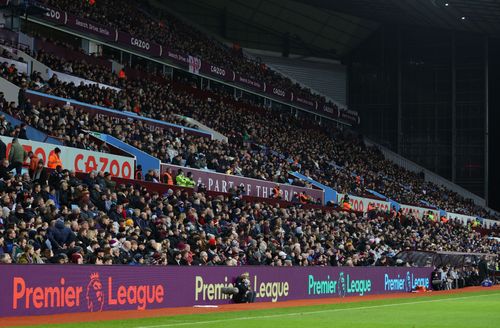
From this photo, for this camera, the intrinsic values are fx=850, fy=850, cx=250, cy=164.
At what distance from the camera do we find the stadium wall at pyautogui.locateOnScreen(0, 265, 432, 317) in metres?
18.2

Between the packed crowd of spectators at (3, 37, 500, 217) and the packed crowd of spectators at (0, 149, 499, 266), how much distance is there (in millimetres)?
4619

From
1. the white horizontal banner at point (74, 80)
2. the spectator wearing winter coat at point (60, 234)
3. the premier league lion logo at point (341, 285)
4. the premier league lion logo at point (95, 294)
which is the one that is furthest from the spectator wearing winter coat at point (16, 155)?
the white horizontal banner at point (74, 80)

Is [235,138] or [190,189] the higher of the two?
[235,138]

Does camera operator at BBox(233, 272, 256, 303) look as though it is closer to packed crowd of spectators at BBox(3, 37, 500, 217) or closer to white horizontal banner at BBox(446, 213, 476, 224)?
packed crowd of spectators at BBox(3, 37, 500, 217)

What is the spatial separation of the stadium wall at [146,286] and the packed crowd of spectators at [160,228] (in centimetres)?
71

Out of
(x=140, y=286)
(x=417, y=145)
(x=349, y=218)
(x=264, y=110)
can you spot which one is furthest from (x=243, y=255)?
(x=417, y=145)

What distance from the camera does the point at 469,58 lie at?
8394cm

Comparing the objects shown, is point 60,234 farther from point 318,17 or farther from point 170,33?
point 318,17

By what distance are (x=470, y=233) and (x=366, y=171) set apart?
35.6 feet

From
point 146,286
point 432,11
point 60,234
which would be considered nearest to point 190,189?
point 146,286

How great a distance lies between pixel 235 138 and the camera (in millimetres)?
50375

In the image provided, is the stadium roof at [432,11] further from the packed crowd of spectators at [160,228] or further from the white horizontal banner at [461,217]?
the packed crowd of spectators at [160,228]

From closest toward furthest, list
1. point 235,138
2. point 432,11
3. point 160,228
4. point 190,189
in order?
point 160,228 < point 190,189 < point 235,138 < point 432,11

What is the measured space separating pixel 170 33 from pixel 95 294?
4113 cm
